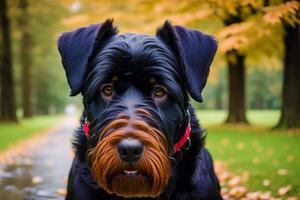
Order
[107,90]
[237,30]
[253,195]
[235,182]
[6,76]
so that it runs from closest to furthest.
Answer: [107,90]
[253,195]
[235,182]
[237,30]
[6,76]

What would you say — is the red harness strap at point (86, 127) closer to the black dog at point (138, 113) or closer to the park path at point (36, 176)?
the black dog at point (138, 113)

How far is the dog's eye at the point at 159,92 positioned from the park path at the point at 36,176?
3.94 meters

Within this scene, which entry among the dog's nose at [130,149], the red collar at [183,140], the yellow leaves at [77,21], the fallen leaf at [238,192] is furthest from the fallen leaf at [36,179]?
the yellow leaves at [77,21]

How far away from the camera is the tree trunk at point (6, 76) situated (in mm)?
25797

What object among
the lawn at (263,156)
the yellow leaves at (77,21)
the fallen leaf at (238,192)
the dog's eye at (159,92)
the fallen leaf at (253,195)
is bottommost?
the lawn at (263,156)

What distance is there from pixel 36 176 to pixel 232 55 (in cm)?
1316

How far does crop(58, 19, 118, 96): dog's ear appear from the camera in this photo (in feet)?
11.9

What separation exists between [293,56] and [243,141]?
427 centimetres

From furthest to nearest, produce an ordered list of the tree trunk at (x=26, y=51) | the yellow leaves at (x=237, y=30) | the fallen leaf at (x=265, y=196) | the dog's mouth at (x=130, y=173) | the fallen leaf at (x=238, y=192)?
the tree trunk at (x=26, y=51)
the yellow leaves at (x=237, y=30)
the fallen leaf at (x=238, y=192)
the fallen leaf at (x=265, y=196)
the dog's mouth at (x=130, y=173)

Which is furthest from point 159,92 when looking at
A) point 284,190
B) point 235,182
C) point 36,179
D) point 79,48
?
point 36,179

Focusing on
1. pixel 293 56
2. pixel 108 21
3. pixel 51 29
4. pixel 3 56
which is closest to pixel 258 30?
pixel 293 56

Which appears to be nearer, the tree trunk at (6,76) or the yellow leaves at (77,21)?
the yellow leaves at (77,21)

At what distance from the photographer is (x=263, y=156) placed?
10.9 m

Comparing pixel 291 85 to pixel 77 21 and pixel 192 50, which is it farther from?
pixel 192 50
